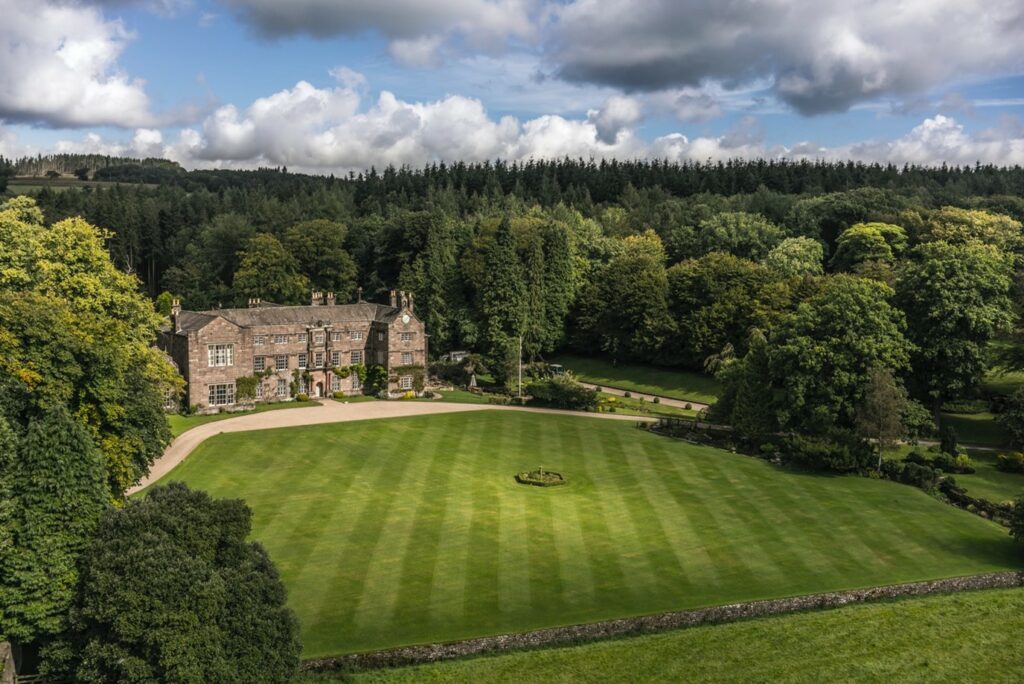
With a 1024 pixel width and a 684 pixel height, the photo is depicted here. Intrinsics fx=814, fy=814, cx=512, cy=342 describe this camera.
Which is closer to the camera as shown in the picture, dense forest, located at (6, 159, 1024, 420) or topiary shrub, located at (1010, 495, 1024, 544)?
topiary shrub, located at (1010, 495, 1024, 544)

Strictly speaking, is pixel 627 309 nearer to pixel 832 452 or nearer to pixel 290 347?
pixel 290 347

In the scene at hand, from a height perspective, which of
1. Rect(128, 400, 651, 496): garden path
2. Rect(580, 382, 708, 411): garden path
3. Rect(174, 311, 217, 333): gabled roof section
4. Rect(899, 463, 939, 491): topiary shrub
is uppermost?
Rect(174, 311, 217, 333): gabled roof section

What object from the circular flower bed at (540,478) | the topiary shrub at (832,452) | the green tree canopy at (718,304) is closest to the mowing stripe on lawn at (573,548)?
the circular flower bed at (540,478)

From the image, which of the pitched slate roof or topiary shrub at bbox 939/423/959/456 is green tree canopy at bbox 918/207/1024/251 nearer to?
topiary shrub at bbox 939/423/959/456

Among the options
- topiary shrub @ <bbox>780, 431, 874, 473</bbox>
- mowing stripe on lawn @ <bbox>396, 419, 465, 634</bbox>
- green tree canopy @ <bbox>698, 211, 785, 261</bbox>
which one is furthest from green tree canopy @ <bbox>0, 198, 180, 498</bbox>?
green tree canopy @ <bbox>698, 211, 785, 261</bbox>

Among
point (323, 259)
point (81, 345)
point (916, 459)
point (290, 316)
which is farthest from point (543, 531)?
point (323, 259)

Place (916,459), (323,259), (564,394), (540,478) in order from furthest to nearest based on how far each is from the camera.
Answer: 1. (323,259)
2. (564,394)
3. (916,459)
4. (540,478)
